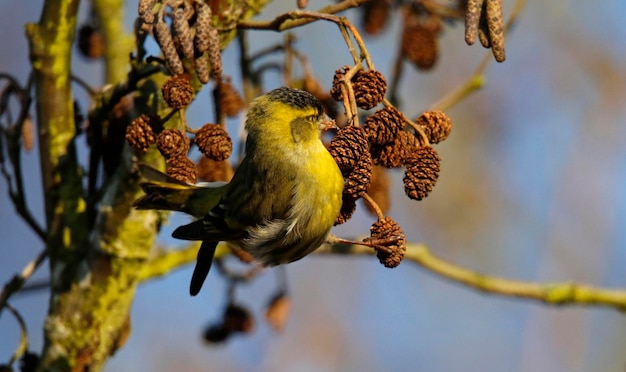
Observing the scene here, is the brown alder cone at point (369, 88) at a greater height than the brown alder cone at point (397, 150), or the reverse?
the brown alder cone at point (369, 88)

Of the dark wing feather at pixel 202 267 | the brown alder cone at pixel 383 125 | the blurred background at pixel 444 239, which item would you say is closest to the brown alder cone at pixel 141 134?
the dark wing feather at pixel 202 267

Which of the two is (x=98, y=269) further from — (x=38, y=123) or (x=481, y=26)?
(x=481, y=26)

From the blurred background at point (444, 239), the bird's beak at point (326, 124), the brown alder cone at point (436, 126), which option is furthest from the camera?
the blurred background at point (444, 239)

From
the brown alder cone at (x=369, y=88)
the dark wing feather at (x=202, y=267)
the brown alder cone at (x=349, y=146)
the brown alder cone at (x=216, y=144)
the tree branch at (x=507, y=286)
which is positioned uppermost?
the brown alder cone at (x=369, y=88)

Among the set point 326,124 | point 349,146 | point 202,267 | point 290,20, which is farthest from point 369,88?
point 202,267

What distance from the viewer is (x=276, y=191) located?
7.28 ft

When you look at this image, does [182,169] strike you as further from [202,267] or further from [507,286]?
[507,286]

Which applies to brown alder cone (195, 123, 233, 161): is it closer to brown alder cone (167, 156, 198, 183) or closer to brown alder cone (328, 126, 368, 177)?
brown alder cone (167, 156, 198, 183)

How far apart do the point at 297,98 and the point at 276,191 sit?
265 mm

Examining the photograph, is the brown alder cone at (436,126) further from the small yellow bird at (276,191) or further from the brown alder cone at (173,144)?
the brown alder cone at (173,144)

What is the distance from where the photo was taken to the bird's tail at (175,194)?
7.37 ft

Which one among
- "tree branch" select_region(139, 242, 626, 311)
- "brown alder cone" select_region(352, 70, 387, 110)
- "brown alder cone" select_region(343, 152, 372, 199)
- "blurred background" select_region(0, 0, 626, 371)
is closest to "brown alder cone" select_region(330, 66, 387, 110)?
"brown alder cone" select_region(352, 70, 387, 110)

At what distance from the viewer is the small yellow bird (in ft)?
6.99

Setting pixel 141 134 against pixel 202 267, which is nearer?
pixel 141 134
